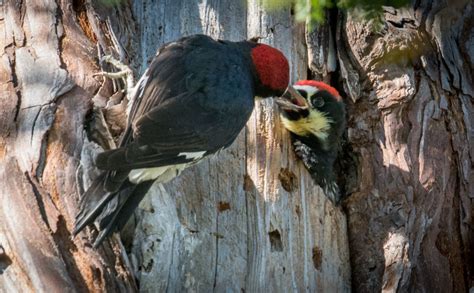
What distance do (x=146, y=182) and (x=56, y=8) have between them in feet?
3.73

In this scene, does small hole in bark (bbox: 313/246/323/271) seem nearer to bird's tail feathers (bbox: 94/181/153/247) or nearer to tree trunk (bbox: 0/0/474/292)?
tree trunk (bbox: 0/0/474/292)

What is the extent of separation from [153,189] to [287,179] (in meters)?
0.67

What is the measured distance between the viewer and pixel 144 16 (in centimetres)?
428

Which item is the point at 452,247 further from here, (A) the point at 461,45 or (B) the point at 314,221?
(A) the point at 461,45

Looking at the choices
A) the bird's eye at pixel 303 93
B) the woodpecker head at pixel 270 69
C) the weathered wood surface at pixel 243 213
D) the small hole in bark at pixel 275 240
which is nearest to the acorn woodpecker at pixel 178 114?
the woodpecker head at pixel 270 69

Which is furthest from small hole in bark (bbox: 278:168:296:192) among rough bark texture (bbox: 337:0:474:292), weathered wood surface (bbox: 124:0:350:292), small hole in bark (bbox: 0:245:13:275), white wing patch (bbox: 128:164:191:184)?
small hole in bark (bbox: 0:245:13:275)

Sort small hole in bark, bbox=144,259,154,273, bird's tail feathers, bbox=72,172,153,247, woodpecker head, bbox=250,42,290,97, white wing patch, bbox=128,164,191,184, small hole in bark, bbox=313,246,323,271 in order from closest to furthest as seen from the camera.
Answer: bird's tail feathers, bbox=72,172,153,247 → white wing patch, bbox=128,164,191,184 → small hole in bark, bbox=144,259,154,273 → woodpecker head, bbox=250,42,290,97 → small hole in bark, bbox=313,246,323,271

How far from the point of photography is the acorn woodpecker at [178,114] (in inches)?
128

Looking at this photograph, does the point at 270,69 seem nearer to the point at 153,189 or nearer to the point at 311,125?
the point at 311,125

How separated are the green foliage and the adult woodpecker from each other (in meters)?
0.36

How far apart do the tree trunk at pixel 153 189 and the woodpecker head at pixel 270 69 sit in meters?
0.34

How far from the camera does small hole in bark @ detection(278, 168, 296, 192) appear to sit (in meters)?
3.92

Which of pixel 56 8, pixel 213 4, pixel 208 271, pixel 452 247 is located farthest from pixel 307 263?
pixel 56 8

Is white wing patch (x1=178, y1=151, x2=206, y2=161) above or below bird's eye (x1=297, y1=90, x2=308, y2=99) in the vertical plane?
below
